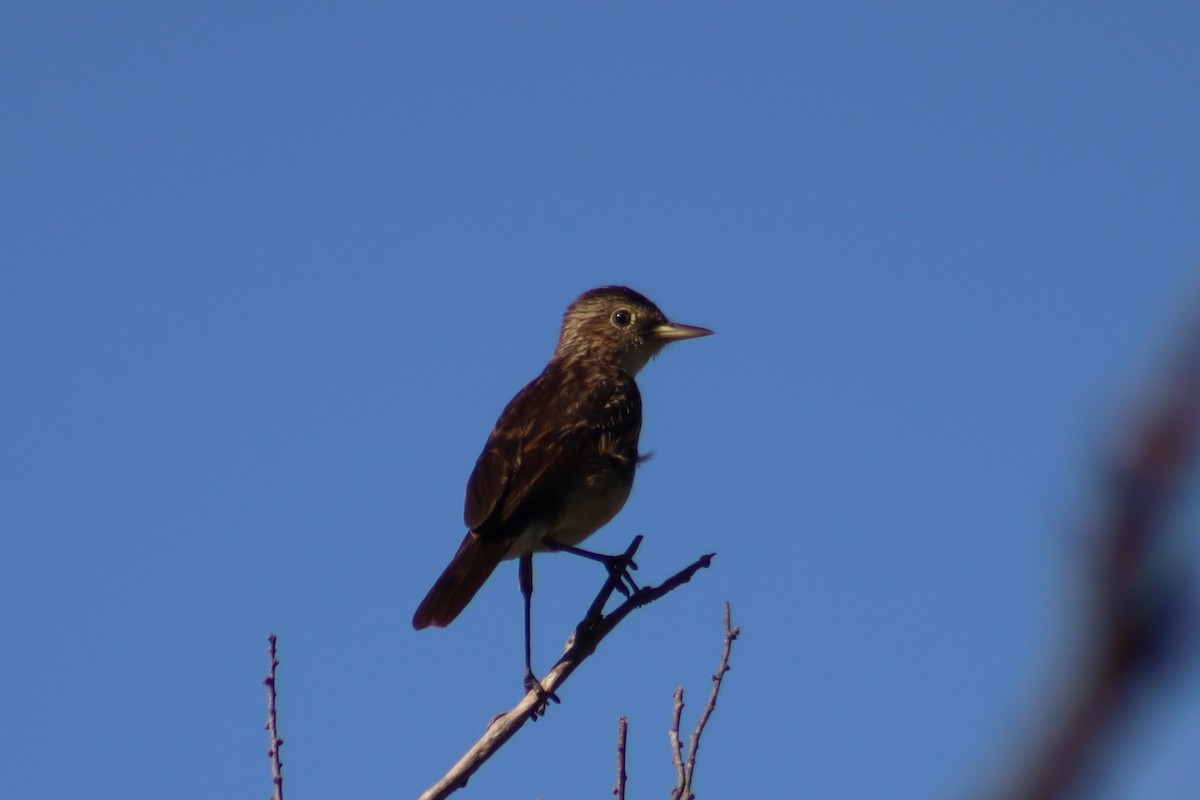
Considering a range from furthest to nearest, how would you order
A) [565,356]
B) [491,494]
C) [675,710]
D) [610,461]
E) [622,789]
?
[565,356]
[610,461]
[491,494]
[675,710]
[622,789]

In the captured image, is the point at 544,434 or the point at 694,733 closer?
the point at 694,733

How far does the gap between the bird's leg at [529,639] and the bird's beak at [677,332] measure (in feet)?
10.9

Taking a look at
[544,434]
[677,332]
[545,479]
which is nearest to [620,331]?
[677,332]

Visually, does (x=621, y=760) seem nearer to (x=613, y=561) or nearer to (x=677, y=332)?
(x=613, y=561)

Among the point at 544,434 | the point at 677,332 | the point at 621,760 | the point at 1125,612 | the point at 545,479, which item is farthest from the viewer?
the point at 677,332

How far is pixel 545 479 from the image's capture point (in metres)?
6.90

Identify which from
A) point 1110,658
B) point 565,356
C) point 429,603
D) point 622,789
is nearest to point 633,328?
point 565,356

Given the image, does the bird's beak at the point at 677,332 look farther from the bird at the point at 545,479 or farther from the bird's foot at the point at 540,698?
the bird's foot at the point at 540,698

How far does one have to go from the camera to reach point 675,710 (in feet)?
16.1

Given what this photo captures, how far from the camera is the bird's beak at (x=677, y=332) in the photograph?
10180mm

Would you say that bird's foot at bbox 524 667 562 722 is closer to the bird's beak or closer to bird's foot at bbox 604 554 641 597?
bird's foot at bbox 604 554 641 597

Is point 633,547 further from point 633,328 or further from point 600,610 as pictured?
point 633,328

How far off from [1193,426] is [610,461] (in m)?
6.85

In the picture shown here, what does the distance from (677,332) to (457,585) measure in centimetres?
430
